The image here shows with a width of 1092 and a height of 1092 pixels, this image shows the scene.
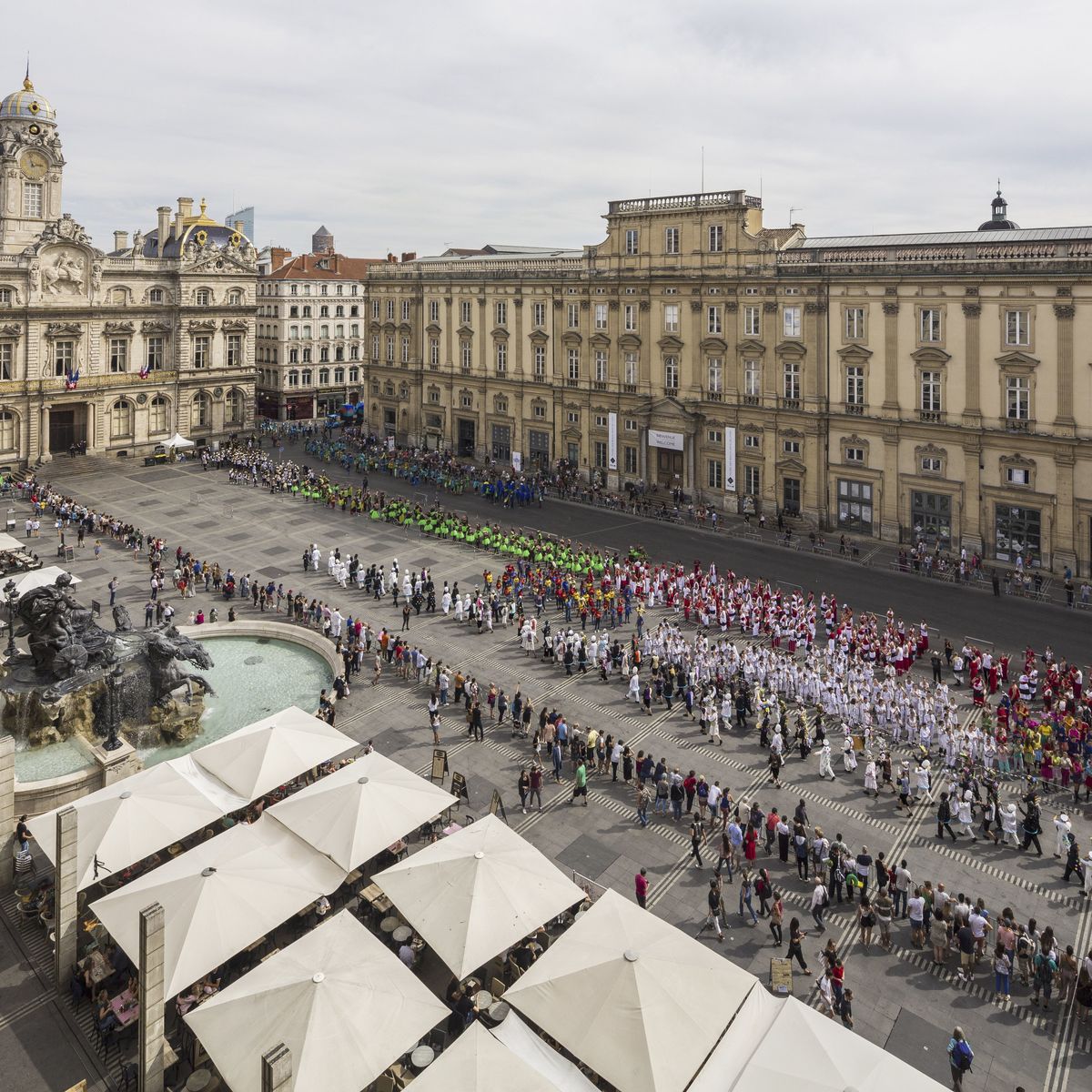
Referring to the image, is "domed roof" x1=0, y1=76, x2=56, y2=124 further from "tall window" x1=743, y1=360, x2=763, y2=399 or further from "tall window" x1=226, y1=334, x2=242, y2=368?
"tall window" x1=743, y1=360, x2=763, y2=399

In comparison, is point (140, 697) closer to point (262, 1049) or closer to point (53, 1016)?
point (53, 1016)

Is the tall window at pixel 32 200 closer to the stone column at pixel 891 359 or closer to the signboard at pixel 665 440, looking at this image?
the signboard at pixel 665 440

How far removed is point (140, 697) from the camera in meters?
29.0

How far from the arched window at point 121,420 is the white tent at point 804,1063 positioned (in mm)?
78255

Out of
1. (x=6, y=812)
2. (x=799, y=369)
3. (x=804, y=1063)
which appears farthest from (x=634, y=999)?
(x=799, y=369)

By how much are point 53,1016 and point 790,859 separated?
57.5 ft

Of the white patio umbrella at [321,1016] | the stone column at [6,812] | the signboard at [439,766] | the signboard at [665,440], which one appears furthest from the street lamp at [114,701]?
the signboard at [665,440]

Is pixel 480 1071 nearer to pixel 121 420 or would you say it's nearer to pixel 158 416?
pixel 121 420

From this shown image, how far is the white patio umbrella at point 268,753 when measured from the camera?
23375 mm

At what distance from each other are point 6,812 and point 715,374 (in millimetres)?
49177

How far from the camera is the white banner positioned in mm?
58847

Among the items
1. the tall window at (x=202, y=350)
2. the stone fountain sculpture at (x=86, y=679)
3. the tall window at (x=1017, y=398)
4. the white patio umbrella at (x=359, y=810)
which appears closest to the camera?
the white patio umbrella at (x=359, y=810)

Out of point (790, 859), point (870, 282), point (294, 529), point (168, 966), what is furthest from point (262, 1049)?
point (870, 282)

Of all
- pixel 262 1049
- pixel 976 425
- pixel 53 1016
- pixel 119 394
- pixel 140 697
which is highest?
pixel 119 394
